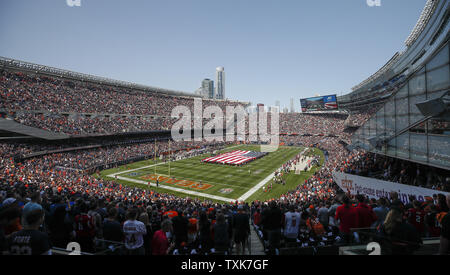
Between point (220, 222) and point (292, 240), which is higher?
point (220, 222)

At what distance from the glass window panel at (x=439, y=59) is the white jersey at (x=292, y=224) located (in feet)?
34.0

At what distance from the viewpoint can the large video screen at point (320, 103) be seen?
73.6m

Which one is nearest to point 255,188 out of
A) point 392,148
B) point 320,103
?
point 392,148

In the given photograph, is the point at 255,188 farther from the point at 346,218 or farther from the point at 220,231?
the point at 220,231

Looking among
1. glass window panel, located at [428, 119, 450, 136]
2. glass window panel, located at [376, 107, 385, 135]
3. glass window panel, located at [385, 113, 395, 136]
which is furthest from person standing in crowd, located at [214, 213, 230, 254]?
glass window panel, located at [376, 107, 385, 135]

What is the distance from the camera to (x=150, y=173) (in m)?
33.4

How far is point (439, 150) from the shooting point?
10.2 m

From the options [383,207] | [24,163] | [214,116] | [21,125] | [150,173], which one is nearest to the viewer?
[383,207]

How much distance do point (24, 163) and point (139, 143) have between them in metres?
22.3

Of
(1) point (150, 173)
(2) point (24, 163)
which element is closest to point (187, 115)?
(1) point (150, 173)

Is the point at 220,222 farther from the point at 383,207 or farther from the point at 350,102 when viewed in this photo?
the point at 350,102

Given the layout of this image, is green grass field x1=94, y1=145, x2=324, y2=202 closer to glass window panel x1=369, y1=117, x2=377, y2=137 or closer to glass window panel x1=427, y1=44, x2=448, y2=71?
glass window panel x1=369, y1=117, x2=377, y2=137

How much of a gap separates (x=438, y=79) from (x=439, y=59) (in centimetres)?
93

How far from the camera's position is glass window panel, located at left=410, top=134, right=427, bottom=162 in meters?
11.2
